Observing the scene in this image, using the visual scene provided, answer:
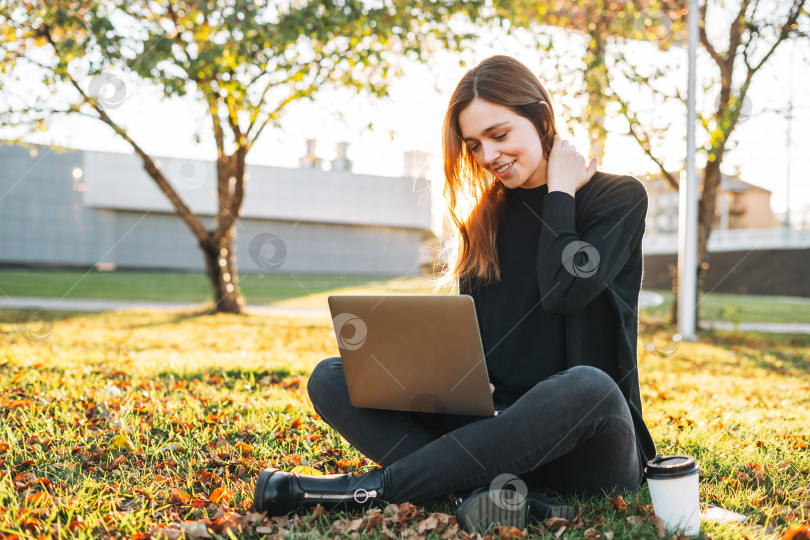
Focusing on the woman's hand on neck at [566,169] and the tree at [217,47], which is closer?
the woman's hand on neck at [566,169]

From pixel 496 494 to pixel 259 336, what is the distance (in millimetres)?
7230

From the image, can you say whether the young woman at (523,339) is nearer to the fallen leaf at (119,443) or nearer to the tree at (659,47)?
the fallen leaf at (119,443)

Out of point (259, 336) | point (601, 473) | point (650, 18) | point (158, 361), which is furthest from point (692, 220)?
point (601, 473)

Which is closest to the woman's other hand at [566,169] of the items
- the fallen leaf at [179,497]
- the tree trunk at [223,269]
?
the fallen leaf at [179,497]

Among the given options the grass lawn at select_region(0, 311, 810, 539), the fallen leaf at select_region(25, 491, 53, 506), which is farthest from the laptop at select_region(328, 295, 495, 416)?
the fallen leaf at select_region(25, 491, 53, 506)

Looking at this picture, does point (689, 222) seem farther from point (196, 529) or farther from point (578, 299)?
point (196, 529)

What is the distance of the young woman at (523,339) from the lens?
1.98m

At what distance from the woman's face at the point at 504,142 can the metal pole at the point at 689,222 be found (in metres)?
7.09

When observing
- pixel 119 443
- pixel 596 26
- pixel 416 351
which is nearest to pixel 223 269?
pixel 596 26

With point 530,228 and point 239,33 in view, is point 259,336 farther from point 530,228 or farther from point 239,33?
point 530,228

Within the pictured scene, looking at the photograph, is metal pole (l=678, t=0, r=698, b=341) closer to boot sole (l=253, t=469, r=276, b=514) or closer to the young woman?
the young woman

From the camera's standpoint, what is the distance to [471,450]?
6.47 feet

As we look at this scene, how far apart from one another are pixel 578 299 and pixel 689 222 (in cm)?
772

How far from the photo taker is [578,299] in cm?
215
